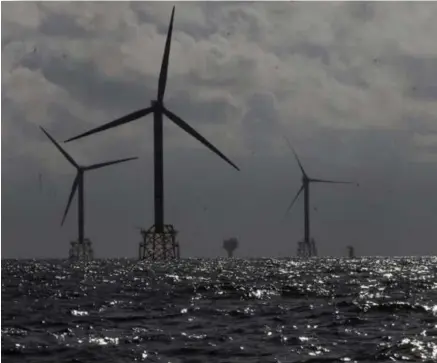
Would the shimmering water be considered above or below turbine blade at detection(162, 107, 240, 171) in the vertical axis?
below

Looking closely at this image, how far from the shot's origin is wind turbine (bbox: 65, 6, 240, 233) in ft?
437

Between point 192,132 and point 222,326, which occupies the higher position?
point 192,132

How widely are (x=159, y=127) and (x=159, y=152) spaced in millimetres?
4416

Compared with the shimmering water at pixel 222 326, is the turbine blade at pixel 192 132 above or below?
above

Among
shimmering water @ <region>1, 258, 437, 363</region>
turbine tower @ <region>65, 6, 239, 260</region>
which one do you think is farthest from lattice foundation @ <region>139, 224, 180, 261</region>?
shimmering water @ <region>1, 258, 437, 363</region>

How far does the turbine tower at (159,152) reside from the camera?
134 m

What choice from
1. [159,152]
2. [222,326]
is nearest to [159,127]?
[159,152]

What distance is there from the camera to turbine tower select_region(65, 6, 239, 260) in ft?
440

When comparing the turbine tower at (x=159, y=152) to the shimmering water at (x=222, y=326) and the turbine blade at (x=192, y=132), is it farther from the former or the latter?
the shimmering water at (x=222, y=326)

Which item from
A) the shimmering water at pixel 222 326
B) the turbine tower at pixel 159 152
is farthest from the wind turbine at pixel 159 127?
the shimmering water at pixel 222 326

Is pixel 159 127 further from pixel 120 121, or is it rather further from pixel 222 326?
pixel 222 326

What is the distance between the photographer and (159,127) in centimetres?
15288

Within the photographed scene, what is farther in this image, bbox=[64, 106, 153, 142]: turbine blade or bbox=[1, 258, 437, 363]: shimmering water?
bbox=[64, 106, 153, 142]: turbine blade

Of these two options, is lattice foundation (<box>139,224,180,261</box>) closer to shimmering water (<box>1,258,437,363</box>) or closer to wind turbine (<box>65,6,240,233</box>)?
wind turbine (<box>65,6,240,233</box>)
